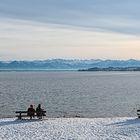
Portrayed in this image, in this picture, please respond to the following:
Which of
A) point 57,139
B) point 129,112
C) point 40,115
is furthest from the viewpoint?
point 129,112

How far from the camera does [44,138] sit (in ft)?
84.4

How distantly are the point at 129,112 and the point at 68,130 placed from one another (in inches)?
1283

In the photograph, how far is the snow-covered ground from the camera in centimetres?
2631

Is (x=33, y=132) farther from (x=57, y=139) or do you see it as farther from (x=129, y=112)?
(x=129, y=112)

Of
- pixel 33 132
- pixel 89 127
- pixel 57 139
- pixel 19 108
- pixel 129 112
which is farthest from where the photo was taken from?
pixel 19 108

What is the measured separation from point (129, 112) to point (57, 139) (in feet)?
117

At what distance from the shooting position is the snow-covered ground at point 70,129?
2631 cm

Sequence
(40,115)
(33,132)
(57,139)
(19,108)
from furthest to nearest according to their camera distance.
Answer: (19,108) → (40,115) → (33,132) → (57,139)

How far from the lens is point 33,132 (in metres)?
27.8

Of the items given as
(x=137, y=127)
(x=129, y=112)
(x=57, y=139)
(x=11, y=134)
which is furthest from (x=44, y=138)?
(x=129, y=112)

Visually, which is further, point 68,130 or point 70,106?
point 70,106

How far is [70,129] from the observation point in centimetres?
2900

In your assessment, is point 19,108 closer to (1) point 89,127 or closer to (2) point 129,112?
(2) point 129,112

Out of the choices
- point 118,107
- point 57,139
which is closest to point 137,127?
point 57,139
